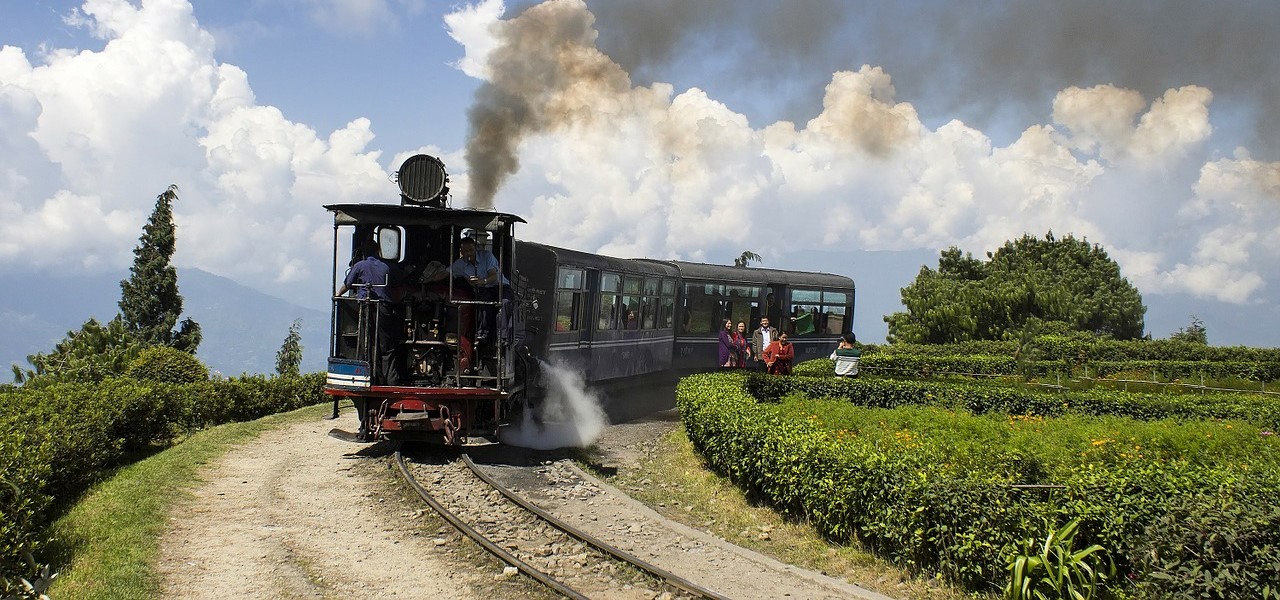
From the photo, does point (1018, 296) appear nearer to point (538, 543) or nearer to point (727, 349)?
point (727, 349)

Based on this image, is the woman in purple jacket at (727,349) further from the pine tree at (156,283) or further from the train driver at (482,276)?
the pine tree at (156,283)

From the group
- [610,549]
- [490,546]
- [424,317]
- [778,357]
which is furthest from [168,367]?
[610,549]

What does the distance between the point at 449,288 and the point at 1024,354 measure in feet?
69.4

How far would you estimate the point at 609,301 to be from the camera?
21.6 metres

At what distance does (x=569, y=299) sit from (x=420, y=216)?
19.6 feet

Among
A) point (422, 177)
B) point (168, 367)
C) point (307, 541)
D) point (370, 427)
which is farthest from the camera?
point (168, 367)

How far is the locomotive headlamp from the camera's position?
14.6 metres

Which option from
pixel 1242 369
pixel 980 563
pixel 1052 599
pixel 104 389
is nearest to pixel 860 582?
pixel 980 563

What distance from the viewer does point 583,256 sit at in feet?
66.2

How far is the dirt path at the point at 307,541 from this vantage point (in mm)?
8172

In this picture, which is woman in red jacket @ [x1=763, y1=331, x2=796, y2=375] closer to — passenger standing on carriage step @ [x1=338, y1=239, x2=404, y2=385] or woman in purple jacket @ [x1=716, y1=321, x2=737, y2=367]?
woman in purple jacket @ [x1=716, y1=321, x2=737, y2=367]

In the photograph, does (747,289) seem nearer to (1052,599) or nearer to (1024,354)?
(1024,354)

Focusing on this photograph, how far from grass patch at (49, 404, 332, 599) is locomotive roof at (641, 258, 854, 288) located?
14943 mm

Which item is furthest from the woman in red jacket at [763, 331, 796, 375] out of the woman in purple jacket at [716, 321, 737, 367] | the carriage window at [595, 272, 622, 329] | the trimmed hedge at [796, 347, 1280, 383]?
the trimmed hedge at [796, 347, 1280, 383]
